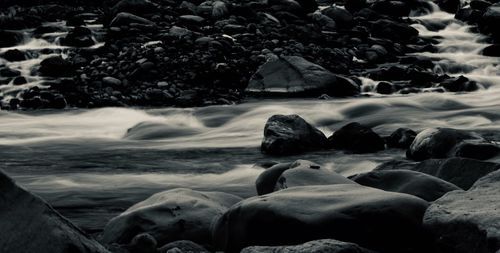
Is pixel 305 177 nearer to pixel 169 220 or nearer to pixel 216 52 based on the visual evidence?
pixel 169 220

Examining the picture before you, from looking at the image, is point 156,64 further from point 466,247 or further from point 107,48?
point 466,247

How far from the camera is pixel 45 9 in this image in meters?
20.1

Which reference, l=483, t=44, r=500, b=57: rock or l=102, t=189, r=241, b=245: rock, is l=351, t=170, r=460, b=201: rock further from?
l=483, t=44, r=500, b=57: rock

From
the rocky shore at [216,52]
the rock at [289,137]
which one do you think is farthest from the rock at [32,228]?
the rocky shore at [216,52]

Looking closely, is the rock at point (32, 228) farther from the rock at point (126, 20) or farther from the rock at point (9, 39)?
the rock at point (9, 39)

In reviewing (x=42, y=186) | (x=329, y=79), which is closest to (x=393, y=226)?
(x=42, y=186)

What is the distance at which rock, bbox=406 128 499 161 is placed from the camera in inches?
305

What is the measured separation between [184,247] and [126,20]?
1289cm

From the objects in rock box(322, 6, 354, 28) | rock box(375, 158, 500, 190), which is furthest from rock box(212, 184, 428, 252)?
rock box(322, 6, 354, 28)

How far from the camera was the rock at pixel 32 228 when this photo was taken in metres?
3.42

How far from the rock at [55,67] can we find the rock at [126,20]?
6.76 ft

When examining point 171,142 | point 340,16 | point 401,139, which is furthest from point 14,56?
point 401,139

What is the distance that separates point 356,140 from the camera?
960 cm

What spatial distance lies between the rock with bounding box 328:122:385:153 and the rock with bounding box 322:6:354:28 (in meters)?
8.68
